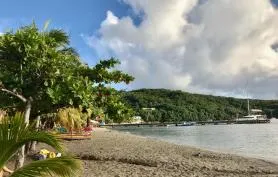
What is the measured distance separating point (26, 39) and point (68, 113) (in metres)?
14.9

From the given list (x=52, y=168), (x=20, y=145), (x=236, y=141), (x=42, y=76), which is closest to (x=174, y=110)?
(x=236, y=141)

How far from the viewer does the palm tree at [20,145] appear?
4777 mm

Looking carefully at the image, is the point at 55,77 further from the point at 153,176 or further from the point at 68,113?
the point at 68,113

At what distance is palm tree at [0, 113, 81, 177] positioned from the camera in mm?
4777

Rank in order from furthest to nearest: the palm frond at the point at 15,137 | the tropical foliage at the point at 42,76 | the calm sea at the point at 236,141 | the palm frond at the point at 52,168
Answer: the calm sea at the point at 236,141
the tropical foliage at the point at 42,76
the palm frond at the point at 15,137
the palm frond at the point at 52,168

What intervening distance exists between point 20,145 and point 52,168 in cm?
50

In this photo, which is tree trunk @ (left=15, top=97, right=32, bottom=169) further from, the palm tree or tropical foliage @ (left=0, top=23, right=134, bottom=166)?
the palm tree

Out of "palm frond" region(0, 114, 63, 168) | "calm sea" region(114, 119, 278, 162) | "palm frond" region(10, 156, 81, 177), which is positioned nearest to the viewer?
"palm frond" region(10, 156, 81, 177)

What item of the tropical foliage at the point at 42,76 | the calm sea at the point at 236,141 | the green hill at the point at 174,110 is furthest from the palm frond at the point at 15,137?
the green hill at the point at 174,110

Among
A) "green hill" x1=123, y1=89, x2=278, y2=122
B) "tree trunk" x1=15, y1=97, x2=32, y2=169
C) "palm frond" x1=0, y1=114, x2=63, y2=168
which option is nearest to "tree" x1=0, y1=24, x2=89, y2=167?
"tree trunk" x1=15, y1=97, x2=32, y2=169

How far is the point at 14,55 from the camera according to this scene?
34.0 feet

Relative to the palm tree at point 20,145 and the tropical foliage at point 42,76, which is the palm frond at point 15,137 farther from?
the tropical foliage at point 42,76

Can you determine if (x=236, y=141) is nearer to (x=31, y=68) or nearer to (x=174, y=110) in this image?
(x=31, y=68)

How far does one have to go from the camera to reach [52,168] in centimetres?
485
